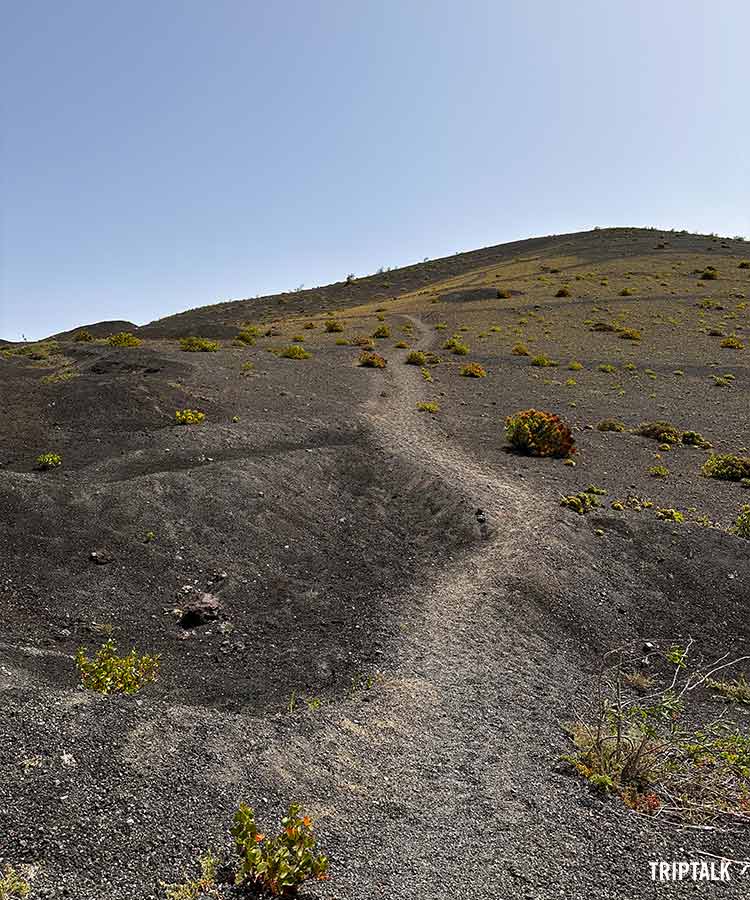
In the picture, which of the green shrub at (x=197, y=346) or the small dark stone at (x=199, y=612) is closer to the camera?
the small dark stone at (x=199, y=612)

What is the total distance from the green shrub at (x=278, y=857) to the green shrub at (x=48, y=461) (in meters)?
11.8

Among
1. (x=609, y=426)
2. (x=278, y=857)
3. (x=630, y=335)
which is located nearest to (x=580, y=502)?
(x=609, y=426)

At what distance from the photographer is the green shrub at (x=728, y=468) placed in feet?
58.9

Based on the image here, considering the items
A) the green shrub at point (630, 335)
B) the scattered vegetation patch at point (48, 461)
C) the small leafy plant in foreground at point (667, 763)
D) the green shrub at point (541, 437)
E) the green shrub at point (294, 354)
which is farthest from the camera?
the green shrub at point (630, 335)

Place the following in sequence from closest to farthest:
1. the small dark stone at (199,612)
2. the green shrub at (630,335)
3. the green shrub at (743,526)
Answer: the small dark stone at (199,612), the green shrub at (743,526), the green shrub at (630,335)

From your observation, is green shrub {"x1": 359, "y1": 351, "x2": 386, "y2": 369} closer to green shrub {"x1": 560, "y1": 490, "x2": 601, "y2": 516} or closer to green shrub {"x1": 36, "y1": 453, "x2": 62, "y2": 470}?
green shrub {"x1": 560, "y1": 490, "x2": 601, "y2": 516}

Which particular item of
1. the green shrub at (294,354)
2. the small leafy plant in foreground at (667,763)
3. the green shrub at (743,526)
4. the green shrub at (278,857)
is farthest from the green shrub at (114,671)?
the green shrub at (294,354)

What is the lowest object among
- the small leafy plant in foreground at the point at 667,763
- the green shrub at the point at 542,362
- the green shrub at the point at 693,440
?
the small leafy plant in foreground at the point at 667,763

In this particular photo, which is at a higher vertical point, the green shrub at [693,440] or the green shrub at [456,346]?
the green shrub at [456,346]

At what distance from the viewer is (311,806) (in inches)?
247

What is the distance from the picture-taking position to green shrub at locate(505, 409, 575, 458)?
1916 centimetres

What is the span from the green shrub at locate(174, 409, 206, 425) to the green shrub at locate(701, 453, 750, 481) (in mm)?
16089

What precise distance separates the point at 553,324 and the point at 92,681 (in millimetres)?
44081

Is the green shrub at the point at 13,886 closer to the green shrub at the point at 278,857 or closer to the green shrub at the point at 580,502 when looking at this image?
the green shrub at the point at 278,857
